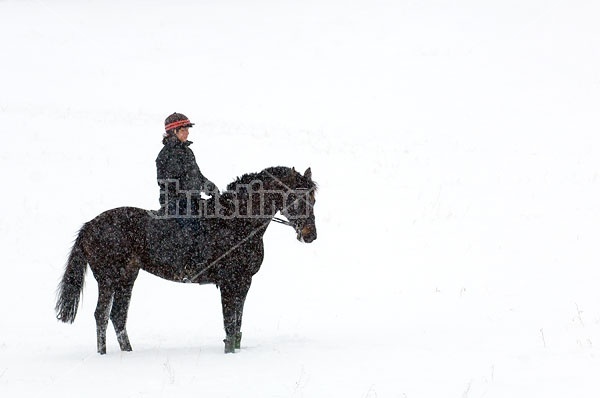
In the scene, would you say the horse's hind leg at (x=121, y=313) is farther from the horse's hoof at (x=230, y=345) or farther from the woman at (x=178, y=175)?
the horse's hoof at (x=230, y=345)

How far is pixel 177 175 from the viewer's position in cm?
862

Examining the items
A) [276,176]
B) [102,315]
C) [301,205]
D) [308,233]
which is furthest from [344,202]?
[102,315]

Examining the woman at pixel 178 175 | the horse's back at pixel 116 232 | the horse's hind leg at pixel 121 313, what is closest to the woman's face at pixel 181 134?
the woman at pixel 178 175

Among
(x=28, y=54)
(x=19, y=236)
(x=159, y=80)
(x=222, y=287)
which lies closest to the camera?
(x=222, y=287)

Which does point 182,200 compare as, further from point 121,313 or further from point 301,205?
point 121,313

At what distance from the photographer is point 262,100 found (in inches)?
1215

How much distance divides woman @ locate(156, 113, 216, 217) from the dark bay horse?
0.48 feet

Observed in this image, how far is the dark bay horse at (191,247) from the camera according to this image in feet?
28.2

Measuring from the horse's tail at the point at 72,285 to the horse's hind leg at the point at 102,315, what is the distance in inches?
12.0

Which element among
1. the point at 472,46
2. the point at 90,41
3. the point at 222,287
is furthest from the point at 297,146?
the point at 90,41

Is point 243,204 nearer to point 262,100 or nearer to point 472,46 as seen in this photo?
point 262,100

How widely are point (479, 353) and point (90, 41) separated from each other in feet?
134

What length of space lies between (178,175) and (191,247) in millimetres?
966

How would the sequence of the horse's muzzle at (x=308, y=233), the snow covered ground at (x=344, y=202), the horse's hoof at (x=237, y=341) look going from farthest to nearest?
1. the horse's hoof at (x=237, y=341)
2. the horse's muzzle at (x=308, y=233)
3. the snow covered ground at (x=344, y=202)
